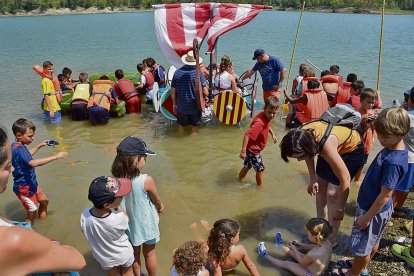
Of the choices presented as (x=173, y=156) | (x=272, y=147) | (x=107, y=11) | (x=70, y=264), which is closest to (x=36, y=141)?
(x=173, y=156)

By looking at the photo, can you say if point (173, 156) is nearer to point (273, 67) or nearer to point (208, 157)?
point (208, 157)

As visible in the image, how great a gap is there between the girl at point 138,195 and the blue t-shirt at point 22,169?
1.64 m

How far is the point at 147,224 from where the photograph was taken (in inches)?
134

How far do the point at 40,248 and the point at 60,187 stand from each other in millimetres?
4637

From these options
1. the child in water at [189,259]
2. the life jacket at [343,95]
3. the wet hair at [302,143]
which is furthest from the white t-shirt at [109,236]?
the life jacket at [343,95]

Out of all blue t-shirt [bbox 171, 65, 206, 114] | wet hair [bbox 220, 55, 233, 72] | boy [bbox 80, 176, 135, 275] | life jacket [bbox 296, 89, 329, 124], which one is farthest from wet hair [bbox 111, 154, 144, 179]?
wet hair [bbox 220, 55, 233, 72]

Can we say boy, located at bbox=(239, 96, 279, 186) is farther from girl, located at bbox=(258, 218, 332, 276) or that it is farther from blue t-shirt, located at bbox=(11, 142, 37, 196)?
blue t-shirt, located at bbox=(11, 142, 37, 196)

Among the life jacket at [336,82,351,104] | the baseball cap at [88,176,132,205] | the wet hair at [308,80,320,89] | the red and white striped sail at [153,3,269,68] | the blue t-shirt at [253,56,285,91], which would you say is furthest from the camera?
the blue t-shirt at [253,56,285,91]

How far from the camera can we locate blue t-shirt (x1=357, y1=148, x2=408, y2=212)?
2967mm

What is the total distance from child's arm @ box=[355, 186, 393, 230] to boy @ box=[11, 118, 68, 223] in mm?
3250

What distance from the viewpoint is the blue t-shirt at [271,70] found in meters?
8.35

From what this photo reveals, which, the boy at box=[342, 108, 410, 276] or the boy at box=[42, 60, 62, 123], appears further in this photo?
the boy at box=[42, 60, 62, 123]

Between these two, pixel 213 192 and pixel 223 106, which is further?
pixel 223 106

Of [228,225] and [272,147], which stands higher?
[228,225]
